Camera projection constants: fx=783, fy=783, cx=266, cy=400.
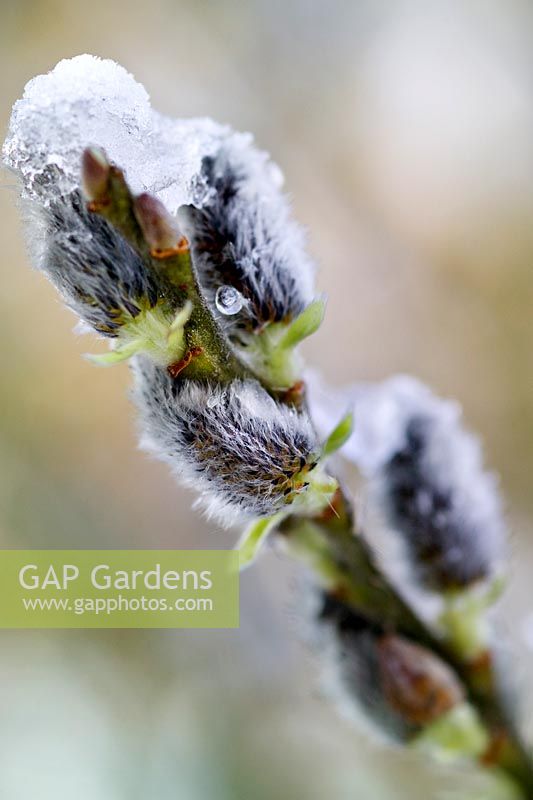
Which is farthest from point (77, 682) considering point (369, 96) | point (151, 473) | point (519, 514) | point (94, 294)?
point (369, 96)

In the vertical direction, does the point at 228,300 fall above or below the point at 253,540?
above

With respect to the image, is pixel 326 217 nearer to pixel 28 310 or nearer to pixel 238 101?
pixel 238 101

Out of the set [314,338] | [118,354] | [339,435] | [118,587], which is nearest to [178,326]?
[118,354]

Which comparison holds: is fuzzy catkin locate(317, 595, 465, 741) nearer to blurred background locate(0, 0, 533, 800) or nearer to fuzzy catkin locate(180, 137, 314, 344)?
fuzzy catkin locate(180, 137, 314, 344)

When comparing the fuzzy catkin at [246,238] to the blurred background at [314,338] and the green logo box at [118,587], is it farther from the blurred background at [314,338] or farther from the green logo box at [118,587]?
the blurred background at [314,338]

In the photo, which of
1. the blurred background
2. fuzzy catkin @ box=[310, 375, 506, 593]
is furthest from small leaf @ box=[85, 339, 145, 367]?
the blurred background

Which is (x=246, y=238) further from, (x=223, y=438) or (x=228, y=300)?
(x=223, y=438)
